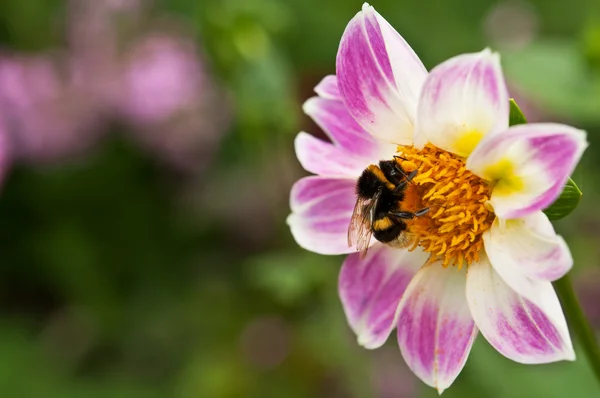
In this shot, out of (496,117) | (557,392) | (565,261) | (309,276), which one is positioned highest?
(496,117)

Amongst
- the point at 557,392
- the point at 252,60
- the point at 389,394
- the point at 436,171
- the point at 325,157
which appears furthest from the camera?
the point at 389,394

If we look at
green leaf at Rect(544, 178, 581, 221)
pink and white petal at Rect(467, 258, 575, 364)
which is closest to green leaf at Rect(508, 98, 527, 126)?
green leaf at Rect(544, 178, 581, 221)

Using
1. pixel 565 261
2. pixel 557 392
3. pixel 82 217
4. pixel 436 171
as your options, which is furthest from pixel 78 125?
pixel 565 261

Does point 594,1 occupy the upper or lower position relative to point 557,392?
upper

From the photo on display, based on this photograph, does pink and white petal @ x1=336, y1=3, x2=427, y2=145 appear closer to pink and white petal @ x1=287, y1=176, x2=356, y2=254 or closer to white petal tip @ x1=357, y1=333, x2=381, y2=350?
pink and white petal @ x1=287, y1=176, x2=356, y2=254

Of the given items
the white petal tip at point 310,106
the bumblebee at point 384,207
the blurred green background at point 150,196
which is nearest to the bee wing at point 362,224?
the bumblebee at point 384,207

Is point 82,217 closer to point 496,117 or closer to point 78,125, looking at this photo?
point 78,125

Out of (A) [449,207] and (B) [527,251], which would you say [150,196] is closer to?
(A) [449,207]
